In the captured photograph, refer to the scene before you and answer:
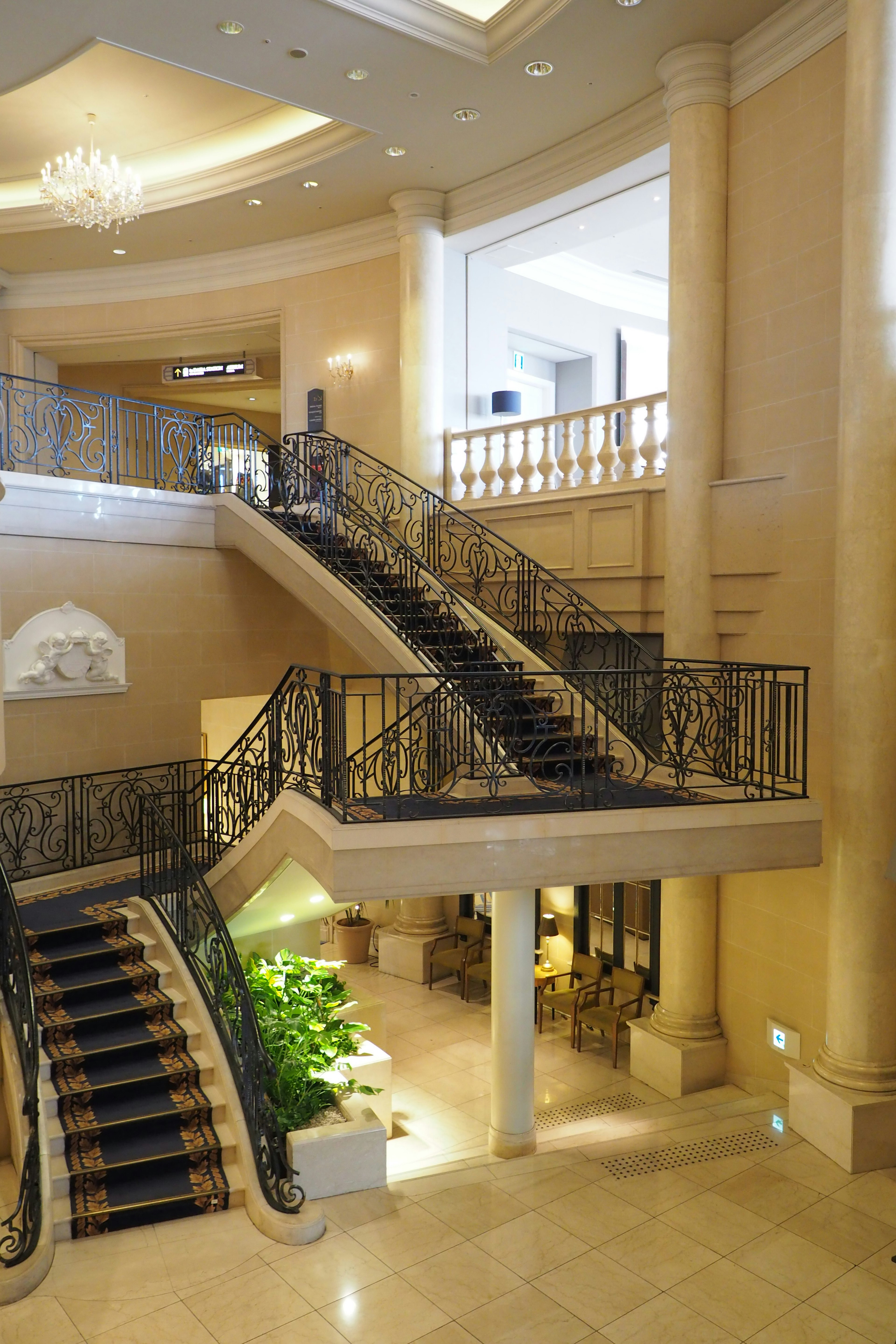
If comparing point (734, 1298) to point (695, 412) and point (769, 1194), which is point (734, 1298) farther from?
point (695, 412)

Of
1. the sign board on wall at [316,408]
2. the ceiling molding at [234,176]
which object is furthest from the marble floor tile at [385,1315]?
the sign board on wall at [316,408]

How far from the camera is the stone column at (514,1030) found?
25.2 feet

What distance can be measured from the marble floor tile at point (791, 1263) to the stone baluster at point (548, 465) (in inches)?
262

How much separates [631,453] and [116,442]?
5.75m

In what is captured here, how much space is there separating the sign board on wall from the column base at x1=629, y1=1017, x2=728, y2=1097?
829cm

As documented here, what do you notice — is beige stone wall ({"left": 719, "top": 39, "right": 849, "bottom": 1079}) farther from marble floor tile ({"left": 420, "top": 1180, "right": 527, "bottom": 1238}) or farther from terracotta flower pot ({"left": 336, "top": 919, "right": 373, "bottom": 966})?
terracotta flower pot ({"left": 336, "top": 919, "right": 373, "bottom": 966})

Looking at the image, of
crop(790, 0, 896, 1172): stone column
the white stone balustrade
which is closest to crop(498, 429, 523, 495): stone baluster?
the white stone balustrade

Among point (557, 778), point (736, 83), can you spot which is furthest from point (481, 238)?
point (557, 778)

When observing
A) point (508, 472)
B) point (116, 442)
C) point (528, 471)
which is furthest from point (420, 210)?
point (116, 442)

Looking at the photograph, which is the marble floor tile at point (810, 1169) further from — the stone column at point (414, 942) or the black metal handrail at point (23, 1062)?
the stone column at point (414, 942)

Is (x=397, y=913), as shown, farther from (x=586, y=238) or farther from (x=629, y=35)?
(x=629, y=35)

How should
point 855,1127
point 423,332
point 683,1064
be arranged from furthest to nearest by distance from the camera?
point 423,332
point 683,1064
point 855,1127

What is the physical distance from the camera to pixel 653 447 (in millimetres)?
8859

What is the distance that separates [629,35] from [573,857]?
6.51 metres
